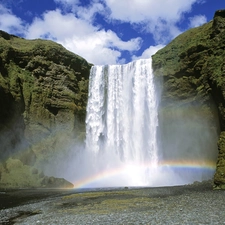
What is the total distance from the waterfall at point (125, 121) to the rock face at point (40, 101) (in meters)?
3.24

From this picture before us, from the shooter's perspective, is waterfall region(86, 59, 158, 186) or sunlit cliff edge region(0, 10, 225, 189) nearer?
sunlit cliff edge region(0, 10, 225, 189)

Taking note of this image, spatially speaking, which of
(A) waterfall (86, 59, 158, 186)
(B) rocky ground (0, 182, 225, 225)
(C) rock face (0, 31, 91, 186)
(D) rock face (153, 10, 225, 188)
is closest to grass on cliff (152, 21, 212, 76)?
(D) rock face (153, 10, 225, 188)

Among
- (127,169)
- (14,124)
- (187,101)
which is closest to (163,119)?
(187,101)

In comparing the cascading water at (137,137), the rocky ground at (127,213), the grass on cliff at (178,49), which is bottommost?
the rocky ground at (127,213)

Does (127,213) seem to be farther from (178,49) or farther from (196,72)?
(178,49)

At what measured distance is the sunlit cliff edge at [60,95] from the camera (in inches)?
1608

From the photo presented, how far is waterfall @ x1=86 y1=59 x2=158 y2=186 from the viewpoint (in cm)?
4788

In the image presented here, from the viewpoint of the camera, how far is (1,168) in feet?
135

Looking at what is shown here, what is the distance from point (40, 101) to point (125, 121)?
16.4m

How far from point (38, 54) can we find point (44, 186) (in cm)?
2892

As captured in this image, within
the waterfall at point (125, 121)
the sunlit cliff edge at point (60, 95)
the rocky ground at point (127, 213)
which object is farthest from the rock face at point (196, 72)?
the rocky ground at point (127, 213)

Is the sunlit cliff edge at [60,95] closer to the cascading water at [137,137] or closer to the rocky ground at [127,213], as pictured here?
the cascading water at [137,137]

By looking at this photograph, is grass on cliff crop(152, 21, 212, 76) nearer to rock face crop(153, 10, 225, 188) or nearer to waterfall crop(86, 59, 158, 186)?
rock face crop(153, 10, 225, 188)

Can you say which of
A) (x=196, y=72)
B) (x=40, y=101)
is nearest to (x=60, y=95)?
(x=40, y=101)
